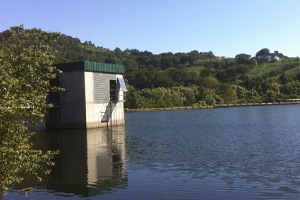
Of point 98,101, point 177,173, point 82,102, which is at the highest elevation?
point 98,101

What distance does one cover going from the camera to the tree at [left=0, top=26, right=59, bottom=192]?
861 cm

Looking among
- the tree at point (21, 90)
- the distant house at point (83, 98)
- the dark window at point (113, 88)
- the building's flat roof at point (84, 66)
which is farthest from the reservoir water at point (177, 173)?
the dark window at point (113, 88)

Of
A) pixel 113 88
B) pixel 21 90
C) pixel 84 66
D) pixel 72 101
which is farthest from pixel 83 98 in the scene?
pixel 21 90

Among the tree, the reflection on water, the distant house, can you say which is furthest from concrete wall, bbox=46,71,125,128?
the tree

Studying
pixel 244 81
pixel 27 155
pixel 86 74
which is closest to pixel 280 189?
pixel 27 155

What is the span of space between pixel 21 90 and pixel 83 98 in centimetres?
4554

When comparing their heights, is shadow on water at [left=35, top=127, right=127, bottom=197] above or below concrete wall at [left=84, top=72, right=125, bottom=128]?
below

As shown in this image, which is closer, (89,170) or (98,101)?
(89,170)

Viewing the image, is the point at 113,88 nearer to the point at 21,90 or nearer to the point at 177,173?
the point at 177,173

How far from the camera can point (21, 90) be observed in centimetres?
903

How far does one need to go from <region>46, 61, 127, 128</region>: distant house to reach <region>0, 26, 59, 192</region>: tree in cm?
4399

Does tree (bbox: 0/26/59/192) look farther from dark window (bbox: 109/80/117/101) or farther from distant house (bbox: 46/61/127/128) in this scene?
dark window (bbox: 109/80/117/101)

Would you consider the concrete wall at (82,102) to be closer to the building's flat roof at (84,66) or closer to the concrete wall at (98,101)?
the concrete wall at (98,101)

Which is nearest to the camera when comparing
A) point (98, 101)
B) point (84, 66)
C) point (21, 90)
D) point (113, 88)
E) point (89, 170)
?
point (21, 90)
